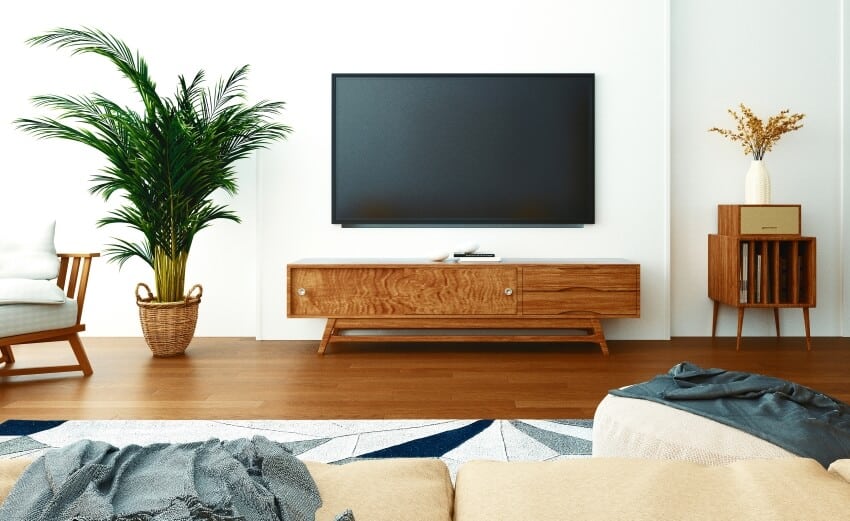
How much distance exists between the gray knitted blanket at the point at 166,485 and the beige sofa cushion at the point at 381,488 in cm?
3

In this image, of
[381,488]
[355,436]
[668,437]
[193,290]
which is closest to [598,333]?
[355,436]

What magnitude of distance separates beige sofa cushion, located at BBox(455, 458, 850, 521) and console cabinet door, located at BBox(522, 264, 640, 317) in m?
3.16

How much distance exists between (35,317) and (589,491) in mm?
3208

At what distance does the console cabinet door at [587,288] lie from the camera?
4332 millimetres

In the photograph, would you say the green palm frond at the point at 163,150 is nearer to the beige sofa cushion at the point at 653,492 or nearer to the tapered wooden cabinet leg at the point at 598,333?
the tapered wooden cabinet leg at the point at 598,333

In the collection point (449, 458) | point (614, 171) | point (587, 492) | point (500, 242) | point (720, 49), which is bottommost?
point (449, 458)

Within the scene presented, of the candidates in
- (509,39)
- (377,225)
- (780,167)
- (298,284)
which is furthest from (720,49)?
(298,284)

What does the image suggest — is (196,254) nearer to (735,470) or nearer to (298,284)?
(298,284)

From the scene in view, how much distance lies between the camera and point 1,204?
4836 mm

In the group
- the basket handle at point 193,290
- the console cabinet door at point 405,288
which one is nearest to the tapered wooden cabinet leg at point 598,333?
the console cabinet door at point 405,288

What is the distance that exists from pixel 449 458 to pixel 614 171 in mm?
2899

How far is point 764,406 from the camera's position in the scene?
6.07 ft

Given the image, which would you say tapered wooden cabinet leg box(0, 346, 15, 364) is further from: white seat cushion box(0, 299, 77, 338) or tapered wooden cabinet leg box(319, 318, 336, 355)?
tapered wooden cabinet leg box(319, 318, 336, 355)

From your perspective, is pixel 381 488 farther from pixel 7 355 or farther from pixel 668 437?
pixel 7 355
